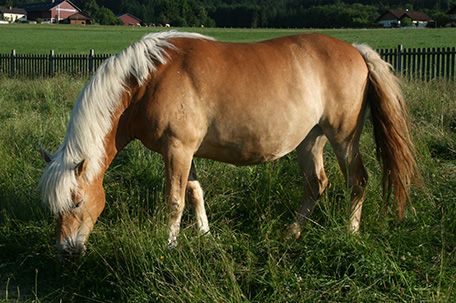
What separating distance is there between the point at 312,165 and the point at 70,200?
6.96ft

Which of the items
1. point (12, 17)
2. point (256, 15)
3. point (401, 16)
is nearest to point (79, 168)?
point (401, 16)

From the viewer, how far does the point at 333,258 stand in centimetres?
364

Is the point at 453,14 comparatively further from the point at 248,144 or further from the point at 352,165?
the point at 248,144

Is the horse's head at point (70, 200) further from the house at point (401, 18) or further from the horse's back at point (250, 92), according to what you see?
the house at point (401, 18)

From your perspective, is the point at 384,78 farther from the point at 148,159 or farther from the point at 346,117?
the point at 148,159

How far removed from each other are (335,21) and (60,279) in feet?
A: 304

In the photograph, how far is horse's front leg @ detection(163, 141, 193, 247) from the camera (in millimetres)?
4066

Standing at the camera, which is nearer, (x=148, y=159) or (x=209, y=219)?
(x=209, y=219)

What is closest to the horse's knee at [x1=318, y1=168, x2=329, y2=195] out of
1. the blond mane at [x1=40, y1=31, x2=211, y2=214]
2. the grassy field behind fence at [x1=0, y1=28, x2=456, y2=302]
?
the grassy field behind fence at [x1=0, y1=28, x2=456, y2=302]

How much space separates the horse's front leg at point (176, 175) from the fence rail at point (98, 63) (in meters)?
10.0

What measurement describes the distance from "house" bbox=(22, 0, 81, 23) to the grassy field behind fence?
116m

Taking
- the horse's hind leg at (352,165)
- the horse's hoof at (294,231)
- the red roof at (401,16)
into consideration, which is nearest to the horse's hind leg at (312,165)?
the horse's hind leg at (352,165)

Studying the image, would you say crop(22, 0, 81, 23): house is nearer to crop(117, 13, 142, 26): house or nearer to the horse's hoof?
crop(117, 13, 142, 26): house

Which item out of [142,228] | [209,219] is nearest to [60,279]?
[142,228]
